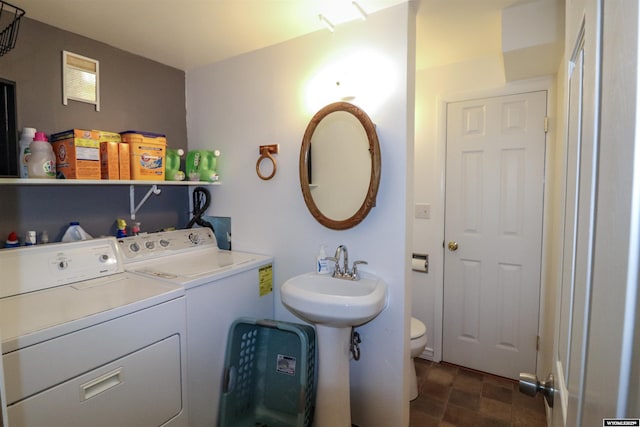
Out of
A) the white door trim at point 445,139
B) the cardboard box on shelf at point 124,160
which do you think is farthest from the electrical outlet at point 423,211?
the cardboard box on shelf at point 124,160

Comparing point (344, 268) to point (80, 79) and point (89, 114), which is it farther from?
point (80, 79)

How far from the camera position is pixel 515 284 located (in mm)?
2275

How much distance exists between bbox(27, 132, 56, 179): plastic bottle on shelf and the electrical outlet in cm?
237

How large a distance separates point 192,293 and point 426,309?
1855 millimetres

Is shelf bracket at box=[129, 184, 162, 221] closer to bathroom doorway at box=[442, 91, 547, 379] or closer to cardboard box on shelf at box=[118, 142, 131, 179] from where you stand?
cardboard box on shelf at box=[118, 142, 131, 179]

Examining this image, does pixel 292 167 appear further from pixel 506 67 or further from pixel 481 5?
pixel 506 67

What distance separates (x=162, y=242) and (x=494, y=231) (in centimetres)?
232

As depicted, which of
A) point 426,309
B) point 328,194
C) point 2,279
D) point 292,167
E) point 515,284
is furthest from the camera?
point 426,309

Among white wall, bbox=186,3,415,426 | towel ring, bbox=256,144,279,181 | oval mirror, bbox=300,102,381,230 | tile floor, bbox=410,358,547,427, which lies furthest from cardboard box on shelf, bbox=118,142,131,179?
tile floor, bbox=410,358,547,427

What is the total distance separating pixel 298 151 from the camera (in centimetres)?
198

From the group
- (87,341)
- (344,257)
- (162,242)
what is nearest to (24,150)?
(162,242)

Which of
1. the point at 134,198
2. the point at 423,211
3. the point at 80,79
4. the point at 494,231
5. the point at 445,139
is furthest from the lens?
the point at 423,211

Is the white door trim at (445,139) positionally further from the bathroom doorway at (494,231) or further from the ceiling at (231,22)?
the ceiling at (231,22)

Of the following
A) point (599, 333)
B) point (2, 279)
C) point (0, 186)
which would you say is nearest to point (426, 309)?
point (599, 333)
